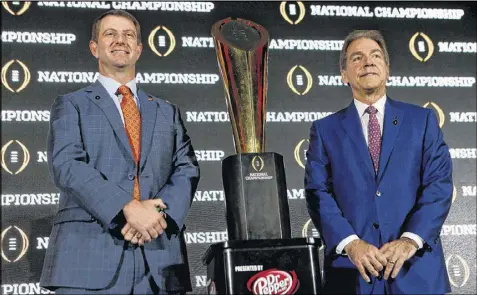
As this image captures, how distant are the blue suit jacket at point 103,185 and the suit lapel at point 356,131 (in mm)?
663

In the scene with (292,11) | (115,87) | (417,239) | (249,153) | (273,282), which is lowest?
(273,282)

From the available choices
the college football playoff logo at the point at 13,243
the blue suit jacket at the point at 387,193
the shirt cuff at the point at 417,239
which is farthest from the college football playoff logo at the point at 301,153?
the college football playoff logo at the point at 13,243

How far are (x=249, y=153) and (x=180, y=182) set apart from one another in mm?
304

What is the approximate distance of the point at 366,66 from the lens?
111 inches

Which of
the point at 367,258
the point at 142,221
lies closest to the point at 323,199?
the point at 367,258

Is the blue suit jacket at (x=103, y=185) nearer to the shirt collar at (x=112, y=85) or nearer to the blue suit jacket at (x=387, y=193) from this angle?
the shirt collar at (x=112, y=85)

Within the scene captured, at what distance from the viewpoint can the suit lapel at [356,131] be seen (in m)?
2.66

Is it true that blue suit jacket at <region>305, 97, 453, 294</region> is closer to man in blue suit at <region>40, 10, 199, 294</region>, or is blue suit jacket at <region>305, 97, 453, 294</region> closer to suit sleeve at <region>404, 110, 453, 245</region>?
suit sleeve at <region>404, 110, 453, 245</region>

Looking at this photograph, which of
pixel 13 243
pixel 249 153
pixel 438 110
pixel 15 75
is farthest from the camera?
pixel 438 110

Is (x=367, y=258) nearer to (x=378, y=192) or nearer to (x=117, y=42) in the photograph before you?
(x=378, y=192)

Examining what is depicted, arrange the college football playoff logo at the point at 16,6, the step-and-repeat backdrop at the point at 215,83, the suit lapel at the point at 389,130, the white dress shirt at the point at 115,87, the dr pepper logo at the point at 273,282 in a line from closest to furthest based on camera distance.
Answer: the dr pepper logo at the point at 273,282
the suit lapel at the point at 389,130
the white dress shirt at the point at 115,87
the step-and-repeat backdrop at the point at 215,83
the college football playoff logo at the point at 16,6

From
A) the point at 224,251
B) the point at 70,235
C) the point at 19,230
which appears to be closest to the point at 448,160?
the point at 224,251

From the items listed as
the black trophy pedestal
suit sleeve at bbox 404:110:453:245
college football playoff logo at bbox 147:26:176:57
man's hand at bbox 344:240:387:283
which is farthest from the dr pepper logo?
college football playoff logo at bbox 147:26:176:57

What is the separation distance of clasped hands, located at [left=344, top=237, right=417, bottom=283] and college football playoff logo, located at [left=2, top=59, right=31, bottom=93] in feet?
6.58
